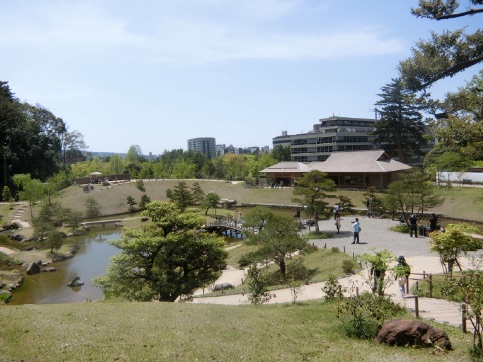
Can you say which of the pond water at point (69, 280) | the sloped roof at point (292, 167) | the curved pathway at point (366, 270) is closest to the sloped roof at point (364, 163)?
the sloped roof at point (292, 167)

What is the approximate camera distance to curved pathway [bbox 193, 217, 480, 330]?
A: 956 centimetres

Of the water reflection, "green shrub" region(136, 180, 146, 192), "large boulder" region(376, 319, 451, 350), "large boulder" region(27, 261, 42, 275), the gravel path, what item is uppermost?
"green shrub" region(136, 180, 146, 192)

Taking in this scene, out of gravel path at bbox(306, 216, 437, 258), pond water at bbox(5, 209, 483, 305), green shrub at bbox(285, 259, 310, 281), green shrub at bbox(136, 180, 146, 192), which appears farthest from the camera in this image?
green shrub at bbox(136, 180, 146, 192)

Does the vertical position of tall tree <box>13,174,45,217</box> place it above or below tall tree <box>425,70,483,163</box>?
below

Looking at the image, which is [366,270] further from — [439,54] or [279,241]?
[439,54]

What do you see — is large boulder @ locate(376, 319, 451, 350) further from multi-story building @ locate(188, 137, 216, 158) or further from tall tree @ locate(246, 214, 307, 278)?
multi-story building @ locate(188, 137, 216, 158)

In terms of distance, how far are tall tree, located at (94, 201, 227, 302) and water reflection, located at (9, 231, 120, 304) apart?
22.0ft

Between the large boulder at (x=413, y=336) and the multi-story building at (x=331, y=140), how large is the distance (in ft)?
178

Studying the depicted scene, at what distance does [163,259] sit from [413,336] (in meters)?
9.75

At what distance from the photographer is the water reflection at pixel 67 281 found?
63.6 ft

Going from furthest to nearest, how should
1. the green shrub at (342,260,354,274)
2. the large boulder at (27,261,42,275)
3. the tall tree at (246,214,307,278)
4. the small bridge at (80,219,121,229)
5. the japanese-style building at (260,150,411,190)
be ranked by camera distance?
the japanese-style building at (260,150,411,190)
the small bridge at (80,219,121,229)
the large boulder at (27,261,42,275)
the tall tree at (246,214,307,278)
the green shrub at (342,260,354,274)

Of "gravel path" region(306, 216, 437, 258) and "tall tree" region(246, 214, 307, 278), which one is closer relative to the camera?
"tall tree" region(246, 214, 307, 278)

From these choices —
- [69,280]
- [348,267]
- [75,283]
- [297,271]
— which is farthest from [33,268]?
[348,267]

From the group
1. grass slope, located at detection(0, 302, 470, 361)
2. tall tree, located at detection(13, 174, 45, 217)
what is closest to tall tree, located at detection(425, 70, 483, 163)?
grass slope, located at detection(0, 302, 470, 361)
